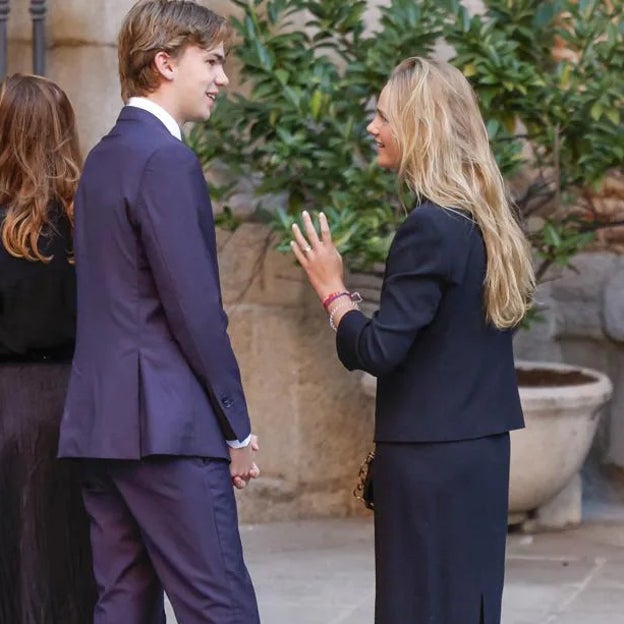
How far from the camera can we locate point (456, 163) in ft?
10.8

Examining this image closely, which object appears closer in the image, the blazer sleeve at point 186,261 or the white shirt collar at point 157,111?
the blazer sleeve at point 186,261

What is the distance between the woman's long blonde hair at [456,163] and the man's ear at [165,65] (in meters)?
0.45

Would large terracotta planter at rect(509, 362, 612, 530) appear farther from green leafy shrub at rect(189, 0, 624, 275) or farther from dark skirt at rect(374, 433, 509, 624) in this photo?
dark skirt at rect(374, 433, 509, 624)

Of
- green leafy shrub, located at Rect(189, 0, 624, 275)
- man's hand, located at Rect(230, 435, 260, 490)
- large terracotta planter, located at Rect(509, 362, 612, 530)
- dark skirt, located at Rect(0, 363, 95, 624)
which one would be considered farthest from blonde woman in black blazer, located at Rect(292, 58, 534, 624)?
large terracotta planter, located at Rect(509, 362, 612, 530)

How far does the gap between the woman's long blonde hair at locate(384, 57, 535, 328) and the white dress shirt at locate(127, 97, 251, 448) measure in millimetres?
446

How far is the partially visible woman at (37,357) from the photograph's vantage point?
144 inches

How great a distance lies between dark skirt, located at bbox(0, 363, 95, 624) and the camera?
12.3 ft

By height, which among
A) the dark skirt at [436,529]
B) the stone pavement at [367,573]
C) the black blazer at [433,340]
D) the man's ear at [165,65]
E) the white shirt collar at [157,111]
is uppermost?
the man's ear at [165,65]

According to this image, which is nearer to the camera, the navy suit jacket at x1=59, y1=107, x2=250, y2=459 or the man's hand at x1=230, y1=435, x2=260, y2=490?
the navy suit jacket at x1=59, y1=107, x2=250, y2=459

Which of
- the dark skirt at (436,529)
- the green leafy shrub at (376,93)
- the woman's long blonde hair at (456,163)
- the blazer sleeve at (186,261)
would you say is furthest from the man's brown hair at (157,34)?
the green leafy shrub at (376,93)

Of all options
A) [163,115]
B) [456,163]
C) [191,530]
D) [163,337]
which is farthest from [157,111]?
[191,530]

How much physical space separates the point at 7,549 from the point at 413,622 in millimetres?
1061

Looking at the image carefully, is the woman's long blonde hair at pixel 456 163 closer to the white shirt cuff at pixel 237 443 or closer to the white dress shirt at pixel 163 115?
the white dress shirt at pixel 163 115

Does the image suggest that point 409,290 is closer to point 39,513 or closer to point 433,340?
point 433,340
